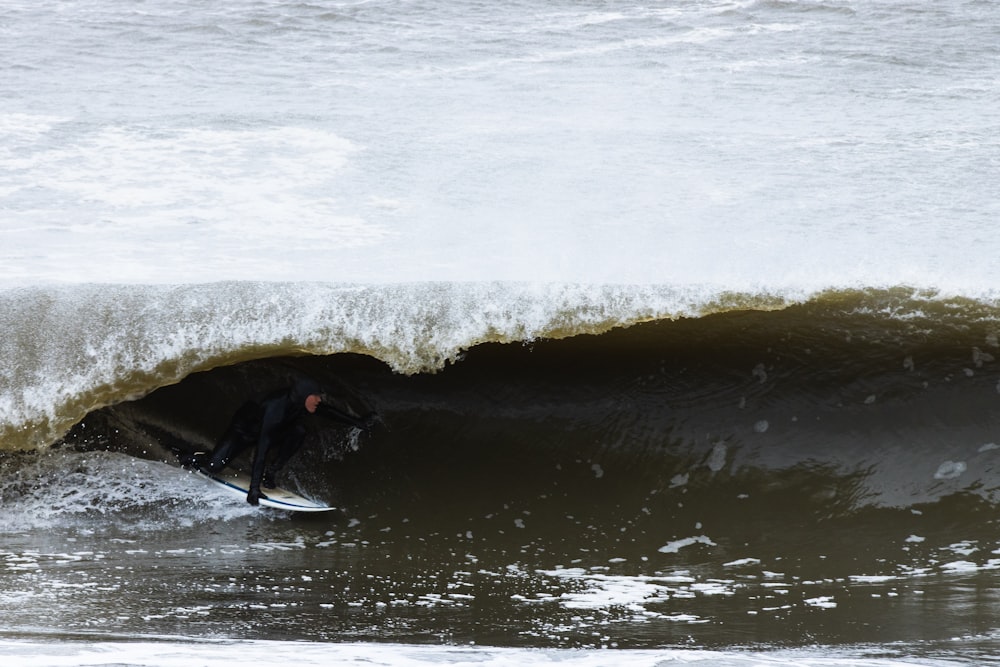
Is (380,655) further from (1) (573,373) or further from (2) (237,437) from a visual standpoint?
(1) (573,373)

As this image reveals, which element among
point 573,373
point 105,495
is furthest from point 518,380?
point 105,495

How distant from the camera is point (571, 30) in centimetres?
1000

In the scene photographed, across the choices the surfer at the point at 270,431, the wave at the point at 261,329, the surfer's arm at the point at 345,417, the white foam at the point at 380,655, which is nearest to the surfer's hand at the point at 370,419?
the surfer's arm at the point at 345,417

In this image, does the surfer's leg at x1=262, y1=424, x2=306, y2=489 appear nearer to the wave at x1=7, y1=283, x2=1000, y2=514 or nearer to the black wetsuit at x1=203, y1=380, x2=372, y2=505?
the black wetsuit at x1=203, y1=380, x2=372, y2=505

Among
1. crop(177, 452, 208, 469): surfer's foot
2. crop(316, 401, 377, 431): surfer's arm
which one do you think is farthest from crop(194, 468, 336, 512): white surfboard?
crop(316, 401, 377, 431): surfer's arm

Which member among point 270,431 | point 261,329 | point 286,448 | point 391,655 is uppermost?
point 261,329

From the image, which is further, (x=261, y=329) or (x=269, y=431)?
(x=269, y=431)

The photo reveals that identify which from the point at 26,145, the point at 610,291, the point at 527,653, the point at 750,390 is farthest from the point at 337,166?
the point at 527,653

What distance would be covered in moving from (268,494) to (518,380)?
1.55m

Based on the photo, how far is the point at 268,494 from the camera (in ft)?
19.3

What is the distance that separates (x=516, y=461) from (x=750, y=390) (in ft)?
4.59

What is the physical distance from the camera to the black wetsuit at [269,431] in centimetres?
573

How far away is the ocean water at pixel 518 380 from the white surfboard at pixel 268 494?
7 centimetres

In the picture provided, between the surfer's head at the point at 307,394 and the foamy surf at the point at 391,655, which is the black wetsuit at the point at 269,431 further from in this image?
the foamy surf at the point at 391,655
